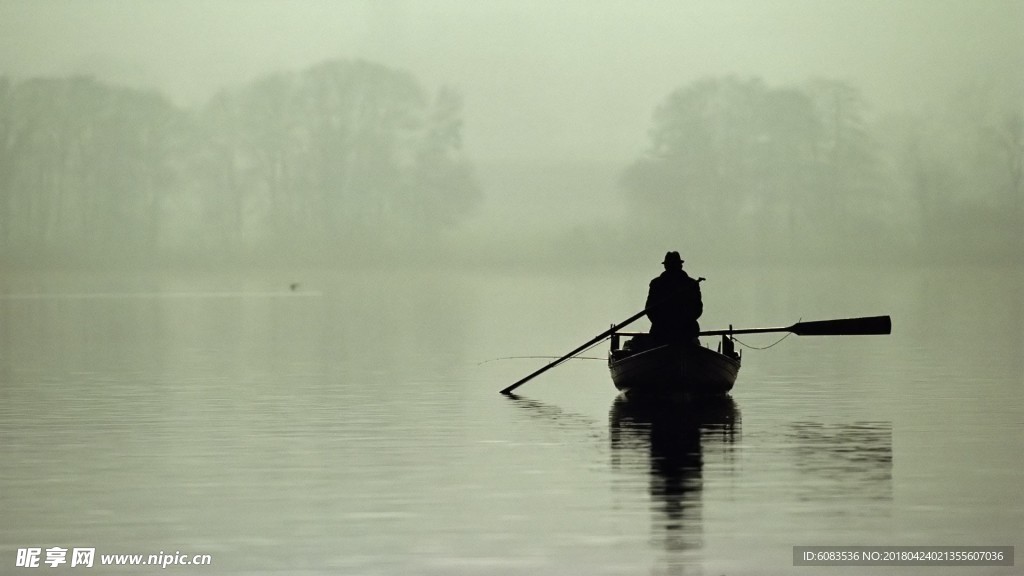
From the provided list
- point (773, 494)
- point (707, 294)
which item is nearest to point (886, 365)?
point (773, 494)

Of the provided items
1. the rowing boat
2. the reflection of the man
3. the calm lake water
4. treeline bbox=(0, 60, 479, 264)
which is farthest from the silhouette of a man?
treeline bbox=(0, 60, 479, 264)

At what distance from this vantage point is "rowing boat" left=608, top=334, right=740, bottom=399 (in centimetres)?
2502

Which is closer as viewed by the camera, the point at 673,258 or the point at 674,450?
the point at 674,450

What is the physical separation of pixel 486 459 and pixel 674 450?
2029 millimetres

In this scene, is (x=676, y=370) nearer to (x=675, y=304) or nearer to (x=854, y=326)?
(x=675, y=304)

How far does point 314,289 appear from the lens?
99562 mm

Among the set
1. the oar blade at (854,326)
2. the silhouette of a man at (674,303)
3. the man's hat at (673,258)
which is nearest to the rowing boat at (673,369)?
the silhouette of a man at (674,303)

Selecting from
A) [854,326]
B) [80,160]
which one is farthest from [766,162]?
[854,326]

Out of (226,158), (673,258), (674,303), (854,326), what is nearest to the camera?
(674,303)

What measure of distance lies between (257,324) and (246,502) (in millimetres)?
39694

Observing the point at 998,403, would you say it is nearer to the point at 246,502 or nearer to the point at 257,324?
the point at 246,502

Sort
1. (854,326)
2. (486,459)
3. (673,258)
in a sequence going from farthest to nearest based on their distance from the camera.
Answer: (854,326) < (673,258) < (486,459)

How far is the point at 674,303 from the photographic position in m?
25.0

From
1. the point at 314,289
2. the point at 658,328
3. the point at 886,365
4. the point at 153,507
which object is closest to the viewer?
the point at 153,507
